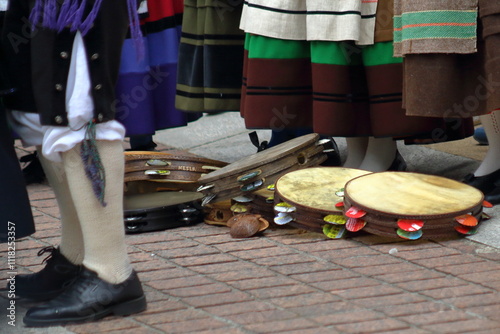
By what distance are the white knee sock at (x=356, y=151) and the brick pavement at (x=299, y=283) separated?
0.71m

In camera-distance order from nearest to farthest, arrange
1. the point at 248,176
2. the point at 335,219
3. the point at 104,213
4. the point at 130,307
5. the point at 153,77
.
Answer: the point at 104,213 → the point at 130,307 → the point at 335,219 → the point at 248,176 → the point at 153,77

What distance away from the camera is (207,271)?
2617 millimetres

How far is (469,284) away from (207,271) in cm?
81

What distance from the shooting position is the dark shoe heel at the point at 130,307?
2.22 meters

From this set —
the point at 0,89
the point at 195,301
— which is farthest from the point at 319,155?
the point at 0,89

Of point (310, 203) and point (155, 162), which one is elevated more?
point (155, 162)

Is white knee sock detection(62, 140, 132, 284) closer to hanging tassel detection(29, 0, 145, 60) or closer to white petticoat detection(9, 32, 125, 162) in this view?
white petticoat detection(9, 32, 125, 162)

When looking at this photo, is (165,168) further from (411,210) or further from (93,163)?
(93,163)

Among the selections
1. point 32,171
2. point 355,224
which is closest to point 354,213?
point 355,224

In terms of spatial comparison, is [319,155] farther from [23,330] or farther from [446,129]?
[23,330]

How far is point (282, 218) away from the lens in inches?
116

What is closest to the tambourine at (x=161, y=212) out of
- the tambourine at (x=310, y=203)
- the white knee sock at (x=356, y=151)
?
the tambourine at (x=310, y=203)

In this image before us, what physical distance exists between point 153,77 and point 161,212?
0.94m

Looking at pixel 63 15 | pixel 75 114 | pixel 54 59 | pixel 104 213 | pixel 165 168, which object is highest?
pixel 63 15
